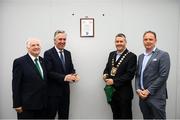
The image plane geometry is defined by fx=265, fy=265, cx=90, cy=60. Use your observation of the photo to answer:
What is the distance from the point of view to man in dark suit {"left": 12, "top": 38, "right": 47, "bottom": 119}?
2.97 metres

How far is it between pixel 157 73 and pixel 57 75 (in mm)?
1250

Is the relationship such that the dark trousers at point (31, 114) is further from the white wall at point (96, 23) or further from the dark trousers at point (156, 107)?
the dark trousers at point (156, 107)

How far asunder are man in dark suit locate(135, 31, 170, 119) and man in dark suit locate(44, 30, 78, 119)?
37.5 inches

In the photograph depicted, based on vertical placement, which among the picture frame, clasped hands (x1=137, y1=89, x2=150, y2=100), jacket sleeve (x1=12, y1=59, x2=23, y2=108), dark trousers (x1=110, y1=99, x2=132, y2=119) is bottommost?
dark trousers (x1=110, y1=99, x2=132, y2=119)

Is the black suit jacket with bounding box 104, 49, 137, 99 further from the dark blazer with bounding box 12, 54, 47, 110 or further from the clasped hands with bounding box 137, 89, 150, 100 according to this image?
the dark blazer with bounding box 12, 54, 47, 110

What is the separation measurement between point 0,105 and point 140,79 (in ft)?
7.20

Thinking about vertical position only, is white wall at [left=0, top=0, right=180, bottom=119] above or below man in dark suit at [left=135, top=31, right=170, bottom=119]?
above

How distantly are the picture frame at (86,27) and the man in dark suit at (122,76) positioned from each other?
1.90ft

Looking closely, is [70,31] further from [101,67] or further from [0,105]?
[0,105]

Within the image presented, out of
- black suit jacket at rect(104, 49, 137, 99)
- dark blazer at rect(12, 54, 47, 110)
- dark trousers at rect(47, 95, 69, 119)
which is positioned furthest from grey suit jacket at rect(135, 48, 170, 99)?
dark blazer at rect(12, 54, 47, 110)

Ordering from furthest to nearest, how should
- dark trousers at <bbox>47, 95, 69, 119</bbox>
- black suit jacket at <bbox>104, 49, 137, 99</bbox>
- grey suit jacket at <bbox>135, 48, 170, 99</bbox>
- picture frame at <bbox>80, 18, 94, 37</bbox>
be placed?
picture frame at <bbox>80, 18, 94, 37</bbox> → dark trousers at <bbox>47, 95, 69, 119</bbox> → black suit jacket at <bbox>104, 49, 137, 99</bbox> → grey suit jacket at <bbox>135, 48, 170, 99</bbox>

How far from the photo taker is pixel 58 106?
3643mm

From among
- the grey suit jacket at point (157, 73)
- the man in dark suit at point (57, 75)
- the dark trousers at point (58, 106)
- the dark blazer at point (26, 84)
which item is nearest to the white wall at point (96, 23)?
the man in dark suit at point (57, 75)

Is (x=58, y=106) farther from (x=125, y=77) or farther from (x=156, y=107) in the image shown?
(x=156, y=107)
